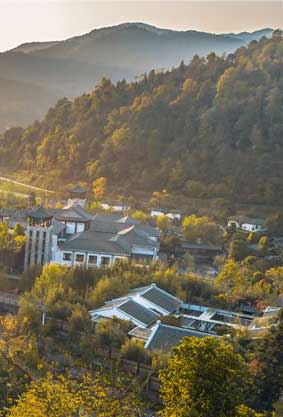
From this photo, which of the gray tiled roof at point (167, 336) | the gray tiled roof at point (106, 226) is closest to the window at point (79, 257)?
the gray tiled roof at point (106, 226)

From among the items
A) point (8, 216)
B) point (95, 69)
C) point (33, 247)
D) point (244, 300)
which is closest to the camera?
point (244, 300)

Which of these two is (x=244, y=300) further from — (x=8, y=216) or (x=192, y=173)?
(x=192, y=173)

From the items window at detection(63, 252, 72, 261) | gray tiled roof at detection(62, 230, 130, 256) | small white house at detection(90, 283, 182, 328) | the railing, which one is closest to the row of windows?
window at detection(63, 252, 72, 261)

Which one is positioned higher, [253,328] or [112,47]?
[112,47]

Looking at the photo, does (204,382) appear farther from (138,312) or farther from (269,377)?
(138,312)

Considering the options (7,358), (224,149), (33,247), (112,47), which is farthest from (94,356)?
(112,47)

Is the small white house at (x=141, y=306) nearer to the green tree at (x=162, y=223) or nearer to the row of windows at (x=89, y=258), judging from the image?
the row of windows at (x=89, y=258)

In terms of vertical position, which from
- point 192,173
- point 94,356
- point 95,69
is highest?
point 95,69
